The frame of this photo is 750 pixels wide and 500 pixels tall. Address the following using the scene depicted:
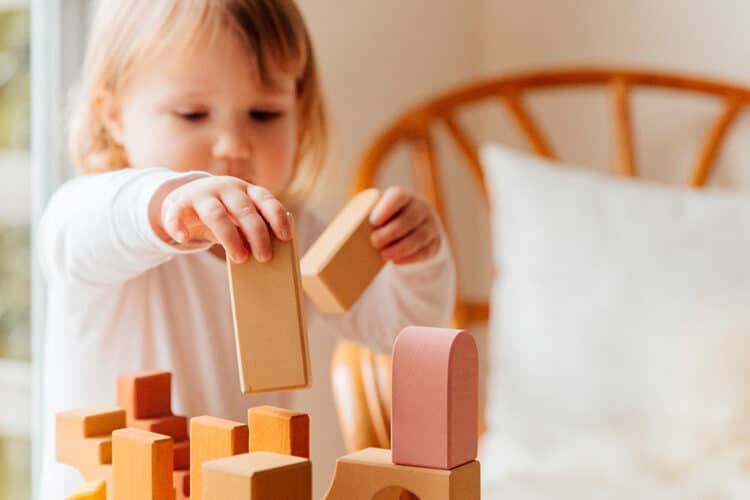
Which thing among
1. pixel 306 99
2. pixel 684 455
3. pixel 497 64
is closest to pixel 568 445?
pixel 684 455

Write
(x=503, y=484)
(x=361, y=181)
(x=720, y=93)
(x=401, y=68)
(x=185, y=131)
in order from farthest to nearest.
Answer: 1. (x=401, y=68)
2. (x=720, y=93)
3. (x=361, y=181)
4. (x=503, y=484)
5. (x=185, y=131)

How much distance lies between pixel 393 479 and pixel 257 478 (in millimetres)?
73

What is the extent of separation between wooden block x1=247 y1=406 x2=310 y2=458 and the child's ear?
0.28 meters

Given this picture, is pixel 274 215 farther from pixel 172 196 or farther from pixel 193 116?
pixel 193 116

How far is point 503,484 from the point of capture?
1.00 m

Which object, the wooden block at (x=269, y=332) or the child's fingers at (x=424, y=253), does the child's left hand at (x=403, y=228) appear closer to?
the child's fingers at (x=424, y=253)

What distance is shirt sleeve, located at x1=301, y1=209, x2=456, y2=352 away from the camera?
29.2 inches

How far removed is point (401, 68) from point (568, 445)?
70 centimetres

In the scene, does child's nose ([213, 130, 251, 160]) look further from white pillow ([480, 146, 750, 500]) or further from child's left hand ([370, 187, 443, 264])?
white pillow ([480, 146, 750, 500])

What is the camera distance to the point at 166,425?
0.53 metres

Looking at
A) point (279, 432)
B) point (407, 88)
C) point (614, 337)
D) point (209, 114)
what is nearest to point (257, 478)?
point (279, 432)

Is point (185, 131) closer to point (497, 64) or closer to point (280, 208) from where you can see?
point (280, 208)

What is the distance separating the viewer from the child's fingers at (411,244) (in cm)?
62

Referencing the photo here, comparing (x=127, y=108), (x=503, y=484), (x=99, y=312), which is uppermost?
(x=127, y=108)
